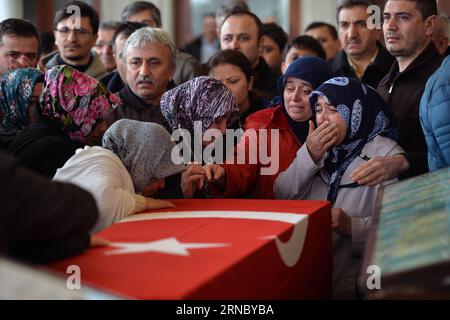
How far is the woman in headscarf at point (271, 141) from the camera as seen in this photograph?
3035 mm

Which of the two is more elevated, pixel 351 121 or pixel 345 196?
pixel 351 121

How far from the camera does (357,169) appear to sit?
Answer: 2.86m

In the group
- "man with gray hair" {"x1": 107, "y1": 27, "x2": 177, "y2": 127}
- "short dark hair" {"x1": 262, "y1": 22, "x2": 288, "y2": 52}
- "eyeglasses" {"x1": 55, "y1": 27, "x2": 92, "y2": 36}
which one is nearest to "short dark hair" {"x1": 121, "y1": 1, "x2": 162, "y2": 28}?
"eyeglasses" {"x1": 55, "y1": 27, "x2": 92, "y2": 36}

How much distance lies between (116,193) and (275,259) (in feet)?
1.94

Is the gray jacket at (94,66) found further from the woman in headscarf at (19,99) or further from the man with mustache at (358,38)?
the woman in headscarf at (19,99)

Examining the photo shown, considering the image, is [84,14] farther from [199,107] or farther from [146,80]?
[199,107]

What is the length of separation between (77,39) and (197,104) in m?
2.15

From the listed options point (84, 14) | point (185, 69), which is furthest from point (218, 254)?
point (84, 14)

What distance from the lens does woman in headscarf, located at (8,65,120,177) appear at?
8.97 ft

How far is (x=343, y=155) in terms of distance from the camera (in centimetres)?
299

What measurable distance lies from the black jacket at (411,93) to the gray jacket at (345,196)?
54cm

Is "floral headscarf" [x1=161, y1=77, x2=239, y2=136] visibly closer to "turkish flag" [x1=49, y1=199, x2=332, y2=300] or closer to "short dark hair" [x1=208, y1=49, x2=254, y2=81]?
"turkish flag" [x1=49, y1=199, x2=332, y2=300]
